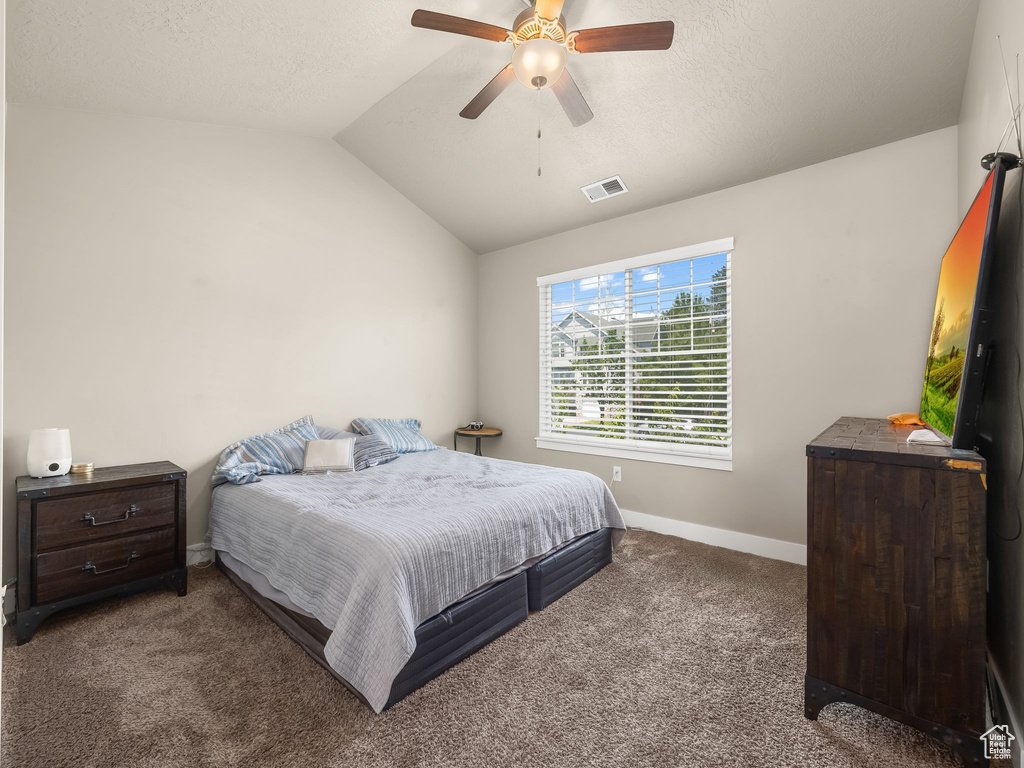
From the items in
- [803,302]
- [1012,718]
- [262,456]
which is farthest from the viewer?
[262,456]

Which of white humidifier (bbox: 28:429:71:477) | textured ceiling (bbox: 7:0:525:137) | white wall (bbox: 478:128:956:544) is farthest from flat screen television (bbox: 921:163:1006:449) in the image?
white humidifier (bbox: 28:429:71:477)

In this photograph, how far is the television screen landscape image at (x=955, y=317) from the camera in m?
1.74

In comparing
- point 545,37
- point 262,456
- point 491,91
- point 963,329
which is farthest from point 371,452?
point 963,329

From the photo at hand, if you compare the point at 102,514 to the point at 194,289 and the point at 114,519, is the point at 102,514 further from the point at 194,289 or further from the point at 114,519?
the point at 194,289

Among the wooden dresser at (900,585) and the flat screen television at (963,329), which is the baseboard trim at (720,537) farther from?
the wooden dresser at (900,585)

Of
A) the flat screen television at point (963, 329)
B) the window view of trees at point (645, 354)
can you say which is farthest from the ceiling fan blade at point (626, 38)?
the window view of trees at point (645, 354)

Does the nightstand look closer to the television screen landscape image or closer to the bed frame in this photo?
the bed frame

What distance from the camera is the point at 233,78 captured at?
2.81 meters

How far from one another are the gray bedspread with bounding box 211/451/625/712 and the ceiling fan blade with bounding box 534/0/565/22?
2.15 m

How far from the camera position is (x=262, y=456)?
3277 millimetres

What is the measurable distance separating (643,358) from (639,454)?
746 millimetres

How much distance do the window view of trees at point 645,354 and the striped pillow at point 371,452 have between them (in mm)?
Result: 1561

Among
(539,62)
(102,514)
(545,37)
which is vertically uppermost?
(545,37)

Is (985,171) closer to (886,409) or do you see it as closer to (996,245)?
(996,245)
